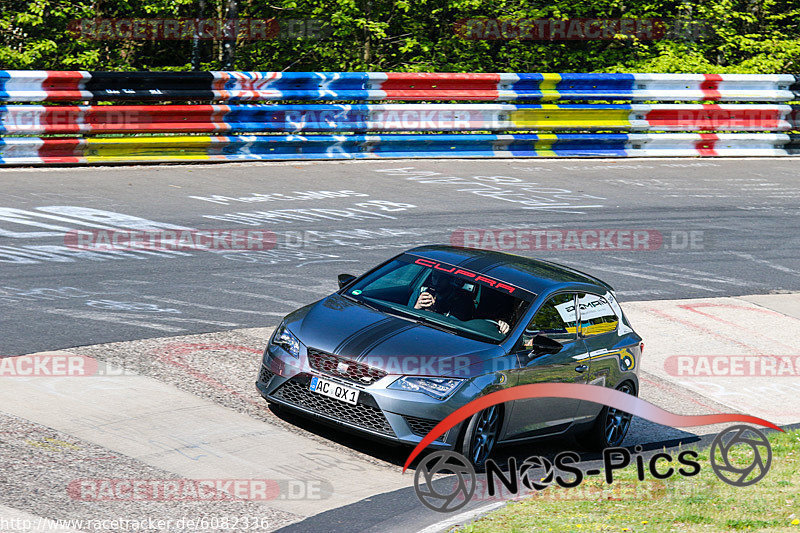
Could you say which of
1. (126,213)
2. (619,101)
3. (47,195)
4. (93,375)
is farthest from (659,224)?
(93,375)

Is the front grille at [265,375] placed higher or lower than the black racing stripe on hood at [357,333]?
lower

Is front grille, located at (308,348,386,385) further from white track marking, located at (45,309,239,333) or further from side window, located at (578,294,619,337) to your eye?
white track marking, located at (45,309,239,333)

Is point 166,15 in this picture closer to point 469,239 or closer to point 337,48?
point 337,48

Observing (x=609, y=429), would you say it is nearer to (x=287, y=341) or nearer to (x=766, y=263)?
(x=287, y=341)

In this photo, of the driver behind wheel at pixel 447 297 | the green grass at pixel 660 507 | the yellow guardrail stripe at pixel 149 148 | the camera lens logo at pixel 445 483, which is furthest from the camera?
the yellow guardrail stripe at pixel 149 148

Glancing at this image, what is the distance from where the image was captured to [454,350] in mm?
8234

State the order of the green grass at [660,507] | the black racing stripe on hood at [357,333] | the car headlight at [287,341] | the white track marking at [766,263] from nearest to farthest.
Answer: the green grass at [660,507] → the black racing stripe on hood at [357,333] → the car headlight at [287,341] → the white track marking at [766,263]

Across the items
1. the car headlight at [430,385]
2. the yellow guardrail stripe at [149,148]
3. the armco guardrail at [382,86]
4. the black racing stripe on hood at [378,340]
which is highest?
the armco guardrail at [382,86]

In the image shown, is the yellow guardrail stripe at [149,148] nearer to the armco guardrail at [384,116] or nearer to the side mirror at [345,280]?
the armco guardrail at [384,116]

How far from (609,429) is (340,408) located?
2.63 m

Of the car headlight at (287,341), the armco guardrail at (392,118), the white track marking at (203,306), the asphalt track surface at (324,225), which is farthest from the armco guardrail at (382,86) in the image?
the car headlight at (287,341)

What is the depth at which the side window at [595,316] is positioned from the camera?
9250mm

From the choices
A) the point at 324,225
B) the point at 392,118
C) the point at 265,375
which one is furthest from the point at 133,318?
the point at 392,118

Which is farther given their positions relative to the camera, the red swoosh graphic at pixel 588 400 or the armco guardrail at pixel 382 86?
the armco guardrail at pixel 382 86
